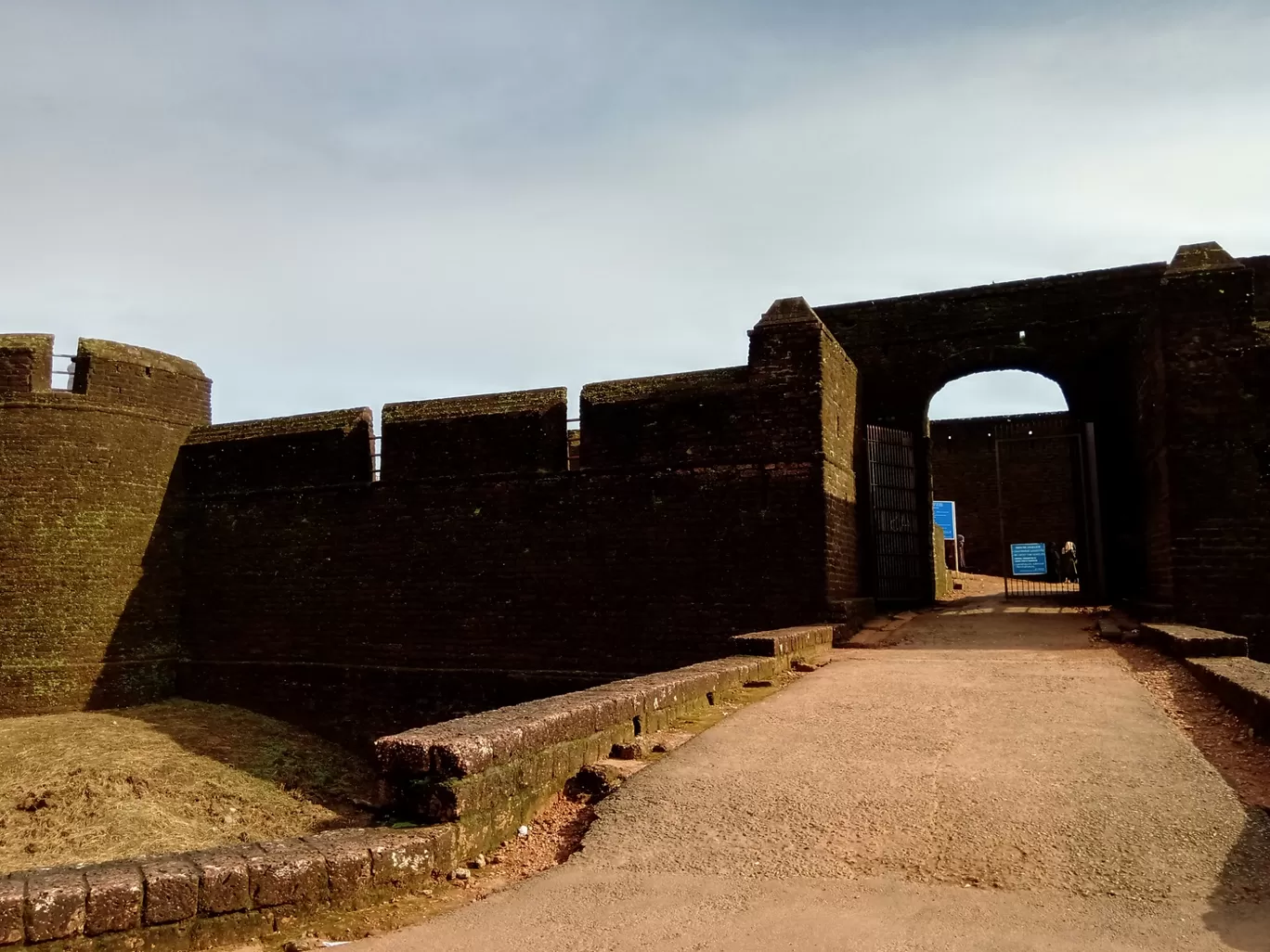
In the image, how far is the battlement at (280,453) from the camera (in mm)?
12953

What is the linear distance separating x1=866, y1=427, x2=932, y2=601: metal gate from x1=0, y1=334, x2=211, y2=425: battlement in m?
10.1

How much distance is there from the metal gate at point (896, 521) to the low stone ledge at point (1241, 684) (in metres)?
5.48

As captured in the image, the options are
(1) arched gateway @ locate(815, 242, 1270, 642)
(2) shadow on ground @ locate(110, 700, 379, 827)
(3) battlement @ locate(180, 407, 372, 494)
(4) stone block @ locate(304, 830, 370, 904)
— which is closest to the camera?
(4) stone block @ locate(304, 830, 370, 904)

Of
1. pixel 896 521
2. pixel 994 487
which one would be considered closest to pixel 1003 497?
pixel 994 487

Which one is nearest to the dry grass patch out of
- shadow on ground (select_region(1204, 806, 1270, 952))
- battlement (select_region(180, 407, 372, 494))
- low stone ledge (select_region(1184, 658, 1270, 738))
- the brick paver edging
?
battlement (select_region(180, 407, 372, 494))

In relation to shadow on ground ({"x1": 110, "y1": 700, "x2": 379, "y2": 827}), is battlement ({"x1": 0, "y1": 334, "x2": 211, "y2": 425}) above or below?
above

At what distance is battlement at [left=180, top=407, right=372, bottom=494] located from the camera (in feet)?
42.5

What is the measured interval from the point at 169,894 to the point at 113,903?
0.16m

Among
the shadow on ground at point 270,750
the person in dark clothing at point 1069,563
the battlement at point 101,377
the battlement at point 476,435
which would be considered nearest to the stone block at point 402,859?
the shadow on ground at point 270,750

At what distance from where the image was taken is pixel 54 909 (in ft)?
9.47

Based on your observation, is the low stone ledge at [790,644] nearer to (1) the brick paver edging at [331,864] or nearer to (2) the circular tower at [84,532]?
(1) the brick paver edging at [331,864]

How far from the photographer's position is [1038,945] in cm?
283

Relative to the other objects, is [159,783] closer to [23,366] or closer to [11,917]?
[23,366]

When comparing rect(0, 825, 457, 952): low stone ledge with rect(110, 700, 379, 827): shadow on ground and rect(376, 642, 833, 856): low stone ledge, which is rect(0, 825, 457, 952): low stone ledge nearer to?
rect(376, 642, 833, 856): low stone ledge
